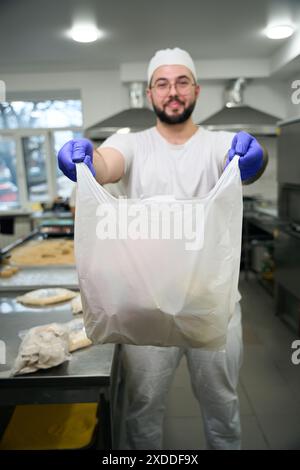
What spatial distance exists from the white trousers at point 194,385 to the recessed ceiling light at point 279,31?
2.39 m

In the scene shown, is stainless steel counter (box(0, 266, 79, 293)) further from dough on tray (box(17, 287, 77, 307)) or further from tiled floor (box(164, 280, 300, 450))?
tiled floor (box(164, 280, 300, 450))

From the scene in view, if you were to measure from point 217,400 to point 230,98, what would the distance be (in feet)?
11.4

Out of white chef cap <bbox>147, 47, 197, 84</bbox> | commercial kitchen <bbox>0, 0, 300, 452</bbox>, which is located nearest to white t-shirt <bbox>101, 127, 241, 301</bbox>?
commercial kitchen <bbox>0, 0, 300, 452</bbox>

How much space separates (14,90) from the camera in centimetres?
391

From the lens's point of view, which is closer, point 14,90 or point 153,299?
point 153,299

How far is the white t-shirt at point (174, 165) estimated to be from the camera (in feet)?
3.35

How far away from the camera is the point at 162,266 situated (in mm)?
647

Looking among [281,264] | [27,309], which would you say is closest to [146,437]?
[27,309]

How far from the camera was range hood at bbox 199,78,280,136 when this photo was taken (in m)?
3.53

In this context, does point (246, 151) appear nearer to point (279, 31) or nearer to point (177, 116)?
point (177, 116)

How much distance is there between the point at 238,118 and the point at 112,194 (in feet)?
9.57

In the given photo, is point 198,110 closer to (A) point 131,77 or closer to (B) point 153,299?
(A) point 131,77

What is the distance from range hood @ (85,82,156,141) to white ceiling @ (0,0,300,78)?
353 mm
